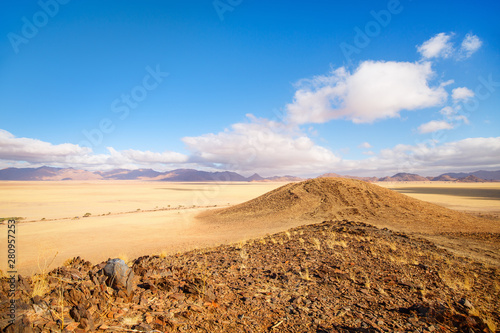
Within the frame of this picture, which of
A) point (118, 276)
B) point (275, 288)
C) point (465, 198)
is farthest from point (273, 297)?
point (465, 198)

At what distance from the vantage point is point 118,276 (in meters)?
5.48

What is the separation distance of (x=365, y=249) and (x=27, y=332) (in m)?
10.1

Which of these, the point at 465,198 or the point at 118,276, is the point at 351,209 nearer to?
the point at 118,276

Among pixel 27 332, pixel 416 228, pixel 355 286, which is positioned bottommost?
pixel 416 228

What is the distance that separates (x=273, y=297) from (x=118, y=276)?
3.64 metres

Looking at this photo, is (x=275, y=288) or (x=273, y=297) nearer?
(x=273, y=297)

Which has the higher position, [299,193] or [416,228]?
[299,193]

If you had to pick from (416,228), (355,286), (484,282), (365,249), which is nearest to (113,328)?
(355,286)

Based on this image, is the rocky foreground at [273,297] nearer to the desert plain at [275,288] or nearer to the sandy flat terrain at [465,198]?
the desert plain at [275,288]

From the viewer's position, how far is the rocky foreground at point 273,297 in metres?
4.37

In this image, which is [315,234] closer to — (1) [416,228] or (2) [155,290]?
(2) [155,290]

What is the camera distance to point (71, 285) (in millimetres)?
5312

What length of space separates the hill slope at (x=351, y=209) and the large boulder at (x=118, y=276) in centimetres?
1740

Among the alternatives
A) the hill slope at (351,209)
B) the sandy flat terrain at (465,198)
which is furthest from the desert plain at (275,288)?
the sandy flat terrain at (465,198)
